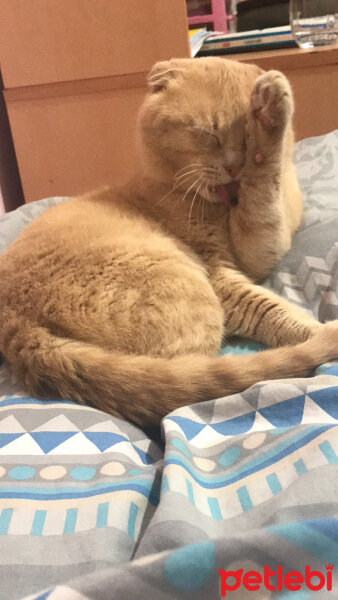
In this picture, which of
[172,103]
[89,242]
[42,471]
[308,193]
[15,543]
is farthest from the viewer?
[308,193]

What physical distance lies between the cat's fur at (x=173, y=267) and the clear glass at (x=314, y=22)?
45.9 inches

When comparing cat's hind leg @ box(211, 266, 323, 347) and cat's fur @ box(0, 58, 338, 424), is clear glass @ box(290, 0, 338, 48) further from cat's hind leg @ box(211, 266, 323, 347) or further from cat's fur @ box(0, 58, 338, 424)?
cat's hind leg @ box(211, 266, 323, 347)

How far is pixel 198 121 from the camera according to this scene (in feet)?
3.98

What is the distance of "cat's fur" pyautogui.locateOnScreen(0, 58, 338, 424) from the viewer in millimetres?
893

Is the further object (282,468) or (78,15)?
(78,15)

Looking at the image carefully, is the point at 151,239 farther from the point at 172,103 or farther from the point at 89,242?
the point at 172,103

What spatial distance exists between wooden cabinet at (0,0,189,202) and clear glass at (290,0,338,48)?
723 mm

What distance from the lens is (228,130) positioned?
47.3 inches

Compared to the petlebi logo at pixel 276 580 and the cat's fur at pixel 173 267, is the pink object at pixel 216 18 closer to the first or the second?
the cat's fur at pixel 173 267

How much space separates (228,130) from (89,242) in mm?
458

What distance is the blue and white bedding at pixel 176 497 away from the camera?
1.55 ft

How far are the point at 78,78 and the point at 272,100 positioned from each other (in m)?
1.16

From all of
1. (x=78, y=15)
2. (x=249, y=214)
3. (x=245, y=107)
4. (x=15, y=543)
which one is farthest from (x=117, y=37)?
(x=15, y=543)

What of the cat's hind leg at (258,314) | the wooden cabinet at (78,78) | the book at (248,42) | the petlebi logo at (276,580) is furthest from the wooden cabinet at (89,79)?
the petlebi logo at (276,580)
